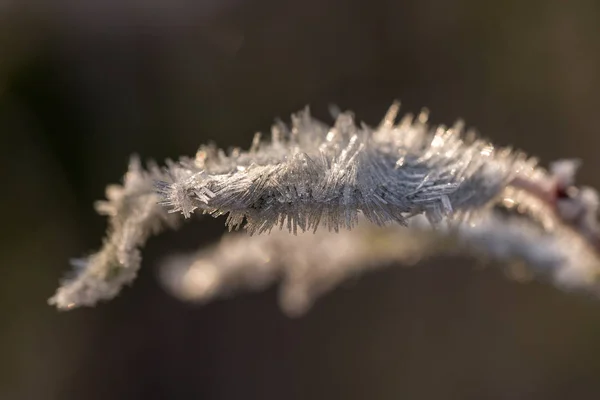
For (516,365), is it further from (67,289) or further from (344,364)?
(67,289)

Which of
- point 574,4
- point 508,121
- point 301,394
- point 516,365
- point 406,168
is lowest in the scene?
point 406,168

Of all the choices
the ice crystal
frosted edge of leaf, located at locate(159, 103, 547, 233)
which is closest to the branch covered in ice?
the ice crystal

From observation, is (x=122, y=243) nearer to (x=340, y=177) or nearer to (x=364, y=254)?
(x=340, y=177)

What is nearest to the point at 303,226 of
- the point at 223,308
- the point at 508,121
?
the point at 508,121

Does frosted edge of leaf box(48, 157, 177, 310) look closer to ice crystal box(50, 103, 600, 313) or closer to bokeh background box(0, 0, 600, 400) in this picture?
ice crystal box(50, 103, 600, 313)

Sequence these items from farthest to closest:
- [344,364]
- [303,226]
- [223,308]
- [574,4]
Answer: [223,308] → [344,364] → [574,4] → [303,226]

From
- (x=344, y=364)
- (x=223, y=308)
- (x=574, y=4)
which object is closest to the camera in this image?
(x=574, y=4)

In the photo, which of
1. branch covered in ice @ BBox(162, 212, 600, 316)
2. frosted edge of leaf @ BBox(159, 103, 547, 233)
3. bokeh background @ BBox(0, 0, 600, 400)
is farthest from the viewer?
bokeh background @ BBox(0, 0, 600, 400)

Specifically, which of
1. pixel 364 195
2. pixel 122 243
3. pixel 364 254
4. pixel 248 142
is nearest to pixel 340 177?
pixel 364 195
